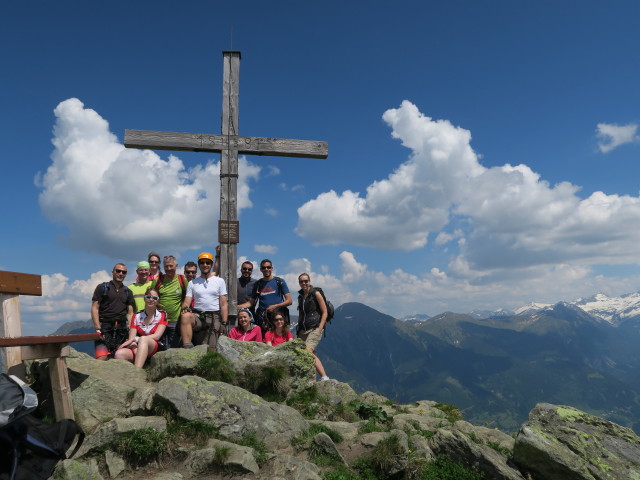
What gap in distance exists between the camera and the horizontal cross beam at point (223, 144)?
12578mm

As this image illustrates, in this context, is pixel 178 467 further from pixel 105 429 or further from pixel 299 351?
pixel 299 351

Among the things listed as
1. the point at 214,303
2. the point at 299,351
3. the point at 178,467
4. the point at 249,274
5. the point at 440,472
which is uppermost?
the point at 249,274

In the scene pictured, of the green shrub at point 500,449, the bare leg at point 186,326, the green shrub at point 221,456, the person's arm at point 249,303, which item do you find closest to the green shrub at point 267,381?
the bare leg at point 186,326

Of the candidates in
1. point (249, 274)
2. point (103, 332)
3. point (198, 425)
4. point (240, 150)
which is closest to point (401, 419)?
point (198, 425)

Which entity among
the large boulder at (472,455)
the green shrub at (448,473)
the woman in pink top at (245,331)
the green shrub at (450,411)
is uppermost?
the woman in pink top at (245,331)

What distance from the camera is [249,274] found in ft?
43.4

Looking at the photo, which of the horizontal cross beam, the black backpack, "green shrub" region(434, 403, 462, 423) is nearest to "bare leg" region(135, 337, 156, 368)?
the black backpack

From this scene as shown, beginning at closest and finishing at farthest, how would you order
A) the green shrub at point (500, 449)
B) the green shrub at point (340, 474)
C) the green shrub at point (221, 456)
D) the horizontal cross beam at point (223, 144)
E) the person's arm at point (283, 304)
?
the green shrub at point (221, 456)
the green shrub at point (340, 474)
the green shrub at point (500, 449)
the person's arm at point (283, 304)
the horizontal cross beam at point (223, 144)

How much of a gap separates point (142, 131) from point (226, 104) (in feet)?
8.83

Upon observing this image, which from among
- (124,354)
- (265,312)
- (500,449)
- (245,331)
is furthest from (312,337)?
(500,449)

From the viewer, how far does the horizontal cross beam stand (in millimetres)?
12578

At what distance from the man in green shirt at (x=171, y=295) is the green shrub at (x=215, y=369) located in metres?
2.28

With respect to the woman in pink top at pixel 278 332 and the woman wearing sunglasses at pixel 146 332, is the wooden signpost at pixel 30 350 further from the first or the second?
the woman in pink top at pixel 278 332

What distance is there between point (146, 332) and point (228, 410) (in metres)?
4.18
